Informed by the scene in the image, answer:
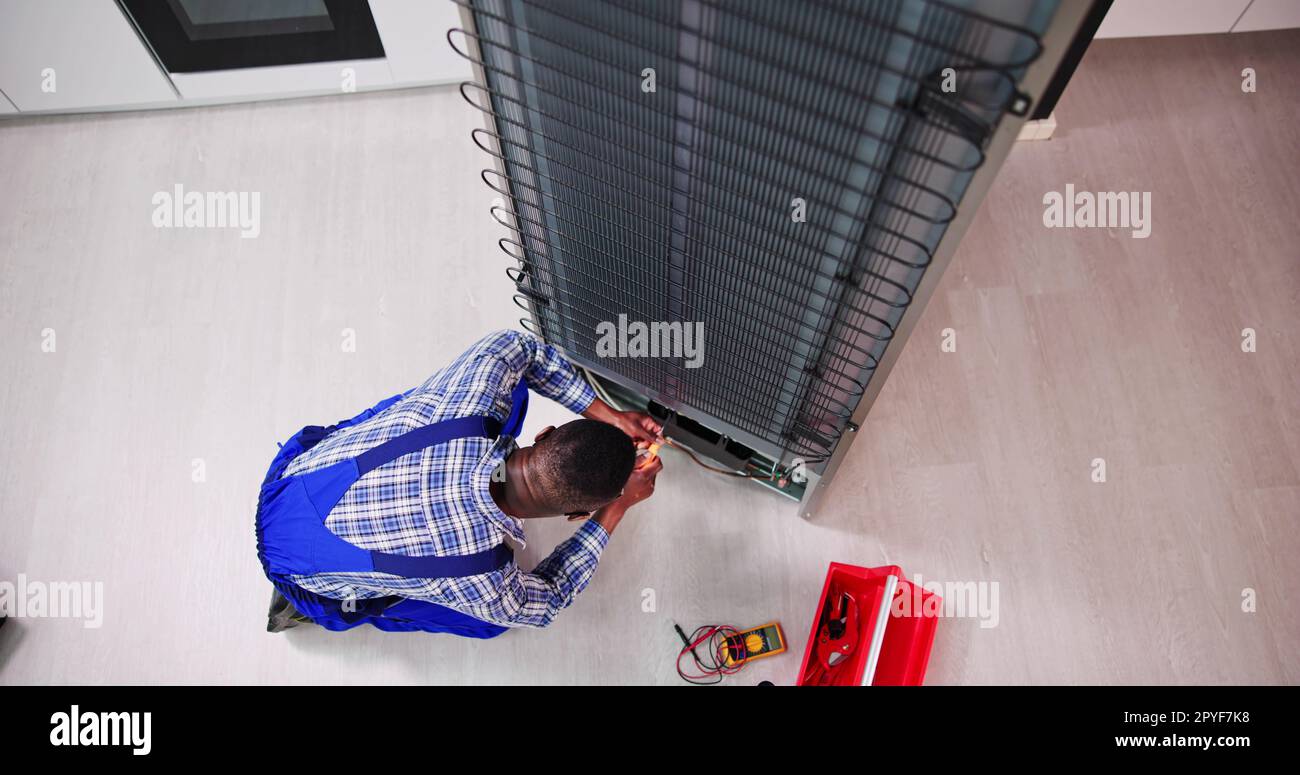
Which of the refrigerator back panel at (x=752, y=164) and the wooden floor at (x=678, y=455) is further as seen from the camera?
the wooden floor at (x=678, y=455)

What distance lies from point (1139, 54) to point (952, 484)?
1.60 m

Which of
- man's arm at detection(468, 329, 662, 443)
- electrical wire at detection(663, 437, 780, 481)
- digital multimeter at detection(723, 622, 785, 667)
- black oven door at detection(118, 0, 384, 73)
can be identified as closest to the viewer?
man's arm at detection(468, 329, 662, 443)

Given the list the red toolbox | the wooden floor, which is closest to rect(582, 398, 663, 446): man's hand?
the wooden floor

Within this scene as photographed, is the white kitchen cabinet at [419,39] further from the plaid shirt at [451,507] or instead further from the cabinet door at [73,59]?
the plaid shirt at [451,507]

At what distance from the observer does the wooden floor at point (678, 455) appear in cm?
220

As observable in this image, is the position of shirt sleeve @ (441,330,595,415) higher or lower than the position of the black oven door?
lower

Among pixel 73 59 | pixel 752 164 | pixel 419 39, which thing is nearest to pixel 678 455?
pixel 752 164

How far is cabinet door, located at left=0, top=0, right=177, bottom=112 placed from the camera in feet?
8.00

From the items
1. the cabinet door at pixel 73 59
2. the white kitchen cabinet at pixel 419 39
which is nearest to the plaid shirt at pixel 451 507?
the white kitchen cabinet at pixel 419 39

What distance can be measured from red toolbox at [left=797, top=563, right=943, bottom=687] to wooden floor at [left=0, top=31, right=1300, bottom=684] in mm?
98

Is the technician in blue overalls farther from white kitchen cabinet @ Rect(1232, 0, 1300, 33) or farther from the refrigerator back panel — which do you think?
white kitchen cabinet @ Rect(1232, 0, 1300, 33)

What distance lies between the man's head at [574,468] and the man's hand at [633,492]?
0.27 meters

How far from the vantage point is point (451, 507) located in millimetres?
1559
